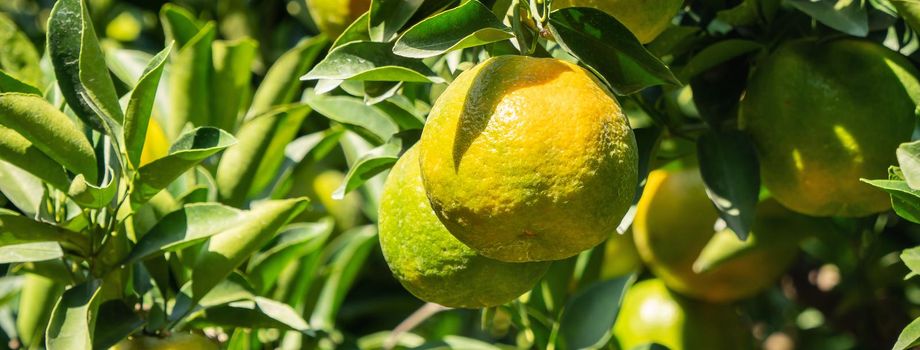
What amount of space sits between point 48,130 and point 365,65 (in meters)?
0.33

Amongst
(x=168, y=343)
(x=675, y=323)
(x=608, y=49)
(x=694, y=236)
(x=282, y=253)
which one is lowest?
(x=675, y=323)

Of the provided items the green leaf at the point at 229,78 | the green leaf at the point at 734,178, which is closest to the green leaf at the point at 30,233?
the green leaf at the point at 229,78

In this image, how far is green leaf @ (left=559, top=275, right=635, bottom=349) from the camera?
4.67ft

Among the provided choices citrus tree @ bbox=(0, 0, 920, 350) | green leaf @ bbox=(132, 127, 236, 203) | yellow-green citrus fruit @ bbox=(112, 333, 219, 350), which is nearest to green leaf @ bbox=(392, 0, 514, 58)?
citrus tree @ bbox=(0, 0, 920, 350)

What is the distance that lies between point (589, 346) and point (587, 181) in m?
0.56

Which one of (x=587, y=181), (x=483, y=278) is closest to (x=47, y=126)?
(x=483, y=278)

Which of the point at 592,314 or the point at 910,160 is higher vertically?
the point at 910,160

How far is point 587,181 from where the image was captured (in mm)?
896

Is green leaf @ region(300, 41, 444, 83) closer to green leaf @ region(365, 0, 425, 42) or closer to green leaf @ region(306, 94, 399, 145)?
green leaf @ region(365, 0, 425, 42)

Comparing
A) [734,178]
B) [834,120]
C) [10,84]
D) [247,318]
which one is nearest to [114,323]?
[247,318]

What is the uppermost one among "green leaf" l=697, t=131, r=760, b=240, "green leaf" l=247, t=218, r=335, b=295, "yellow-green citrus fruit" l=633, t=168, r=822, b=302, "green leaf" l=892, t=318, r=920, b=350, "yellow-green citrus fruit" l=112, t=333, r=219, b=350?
"yellow-green citrus fruit" l=112, t=333, r=219, b=350

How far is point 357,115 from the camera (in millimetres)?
1421

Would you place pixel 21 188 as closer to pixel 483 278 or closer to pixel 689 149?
pixel 483 278

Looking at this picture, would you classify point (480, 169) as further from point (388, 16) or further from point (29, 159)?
point (29, 159)
